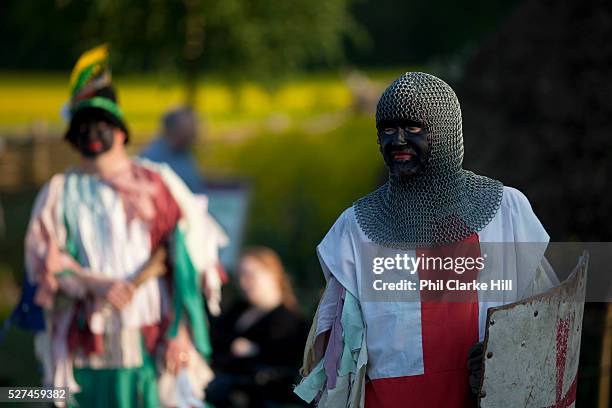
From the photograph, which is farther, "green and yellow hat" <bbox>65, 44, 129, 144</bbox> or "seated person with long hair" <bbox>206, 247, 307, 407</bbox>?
"seated person with long hair" <bbox>206, 247, 307, 407</bbox>

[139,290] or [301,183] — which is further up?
[301,183]

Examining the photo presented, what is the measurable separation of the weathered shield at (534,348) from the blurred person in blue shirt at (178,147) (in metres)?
5.51

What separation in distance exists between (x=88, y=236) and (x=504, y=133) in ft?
11.5

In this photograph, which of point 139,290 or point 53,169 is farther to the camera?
point 53,169

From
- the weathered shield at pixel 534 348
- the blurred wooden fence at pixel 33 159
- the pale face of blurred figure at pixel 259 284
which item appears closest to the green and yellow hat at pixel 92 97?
the pale face of blurred figure at pixel 259 284

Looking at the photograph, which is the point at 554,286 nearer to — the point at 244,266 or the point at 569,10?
the point at 244,266

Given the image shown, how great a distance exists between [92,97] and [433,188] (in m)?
2.56

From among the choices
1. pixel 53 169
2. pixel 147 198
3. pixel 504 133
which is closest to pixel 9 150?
pixel 53 169

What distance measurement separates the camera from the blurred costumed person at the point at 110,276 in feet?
21.0

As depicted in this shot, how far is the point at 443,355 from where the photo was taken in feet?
14.7

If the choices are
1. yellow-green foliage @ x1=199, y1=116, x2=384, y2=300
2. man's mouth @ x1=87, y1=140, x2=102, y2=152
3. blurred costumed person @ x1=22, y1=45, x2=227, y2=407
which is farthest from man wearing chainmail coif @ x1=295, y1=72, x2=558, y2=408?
yellow-green foliage @ x1=199, y1=116, x2=384, y2=300

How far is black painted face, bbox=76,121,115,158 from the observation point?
21.1 feet

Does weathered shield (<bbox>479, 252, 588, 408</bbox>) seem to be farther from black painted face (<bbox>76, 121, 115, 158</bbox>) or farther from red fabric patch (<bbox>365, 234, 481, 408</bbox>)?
black painted face (<bbox>76, 121, 115, 158</bbox>)

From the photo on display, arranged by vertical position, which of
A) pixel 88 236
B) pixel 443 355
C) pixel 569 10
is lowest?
pixel 443 355
